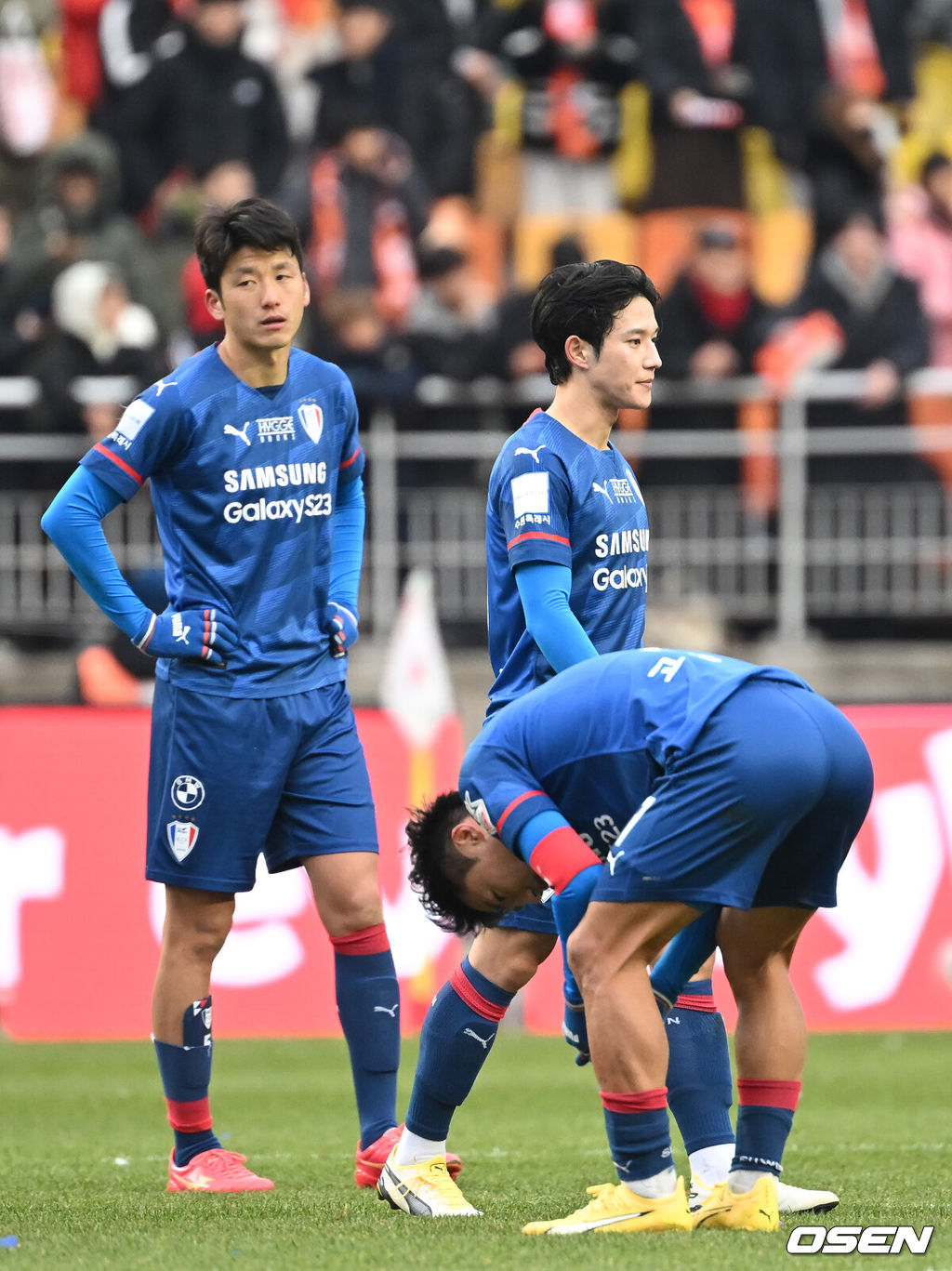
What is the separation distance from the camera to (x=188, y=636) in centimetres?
561

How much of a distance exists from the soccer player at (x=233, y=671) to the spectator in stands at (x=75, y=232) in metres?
6.96

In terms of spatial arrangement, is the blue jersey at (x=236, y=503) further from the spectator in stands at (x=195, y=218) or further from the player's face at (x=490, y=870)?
the spectator in stands at (x=195, y=218)

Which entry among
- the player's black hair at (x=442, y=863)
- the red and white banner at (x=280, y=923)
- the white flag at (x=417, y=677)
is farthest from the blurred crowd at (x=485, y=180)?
the player's black hair at (x=442, y=863)

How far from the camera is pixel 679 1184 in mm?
4570

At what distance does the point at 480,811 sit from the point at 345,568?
5.46ft

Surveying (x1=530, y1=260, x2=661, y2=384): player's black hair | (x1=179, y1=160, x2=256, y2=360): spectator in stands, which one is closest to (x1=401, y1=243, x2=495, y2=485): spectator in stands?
(x1=179, y1=160, x2=256, y2=360): spectator in stands

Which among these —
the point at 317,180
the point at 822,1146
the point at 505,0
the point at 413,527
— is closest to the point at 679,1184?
the point at 822,1146

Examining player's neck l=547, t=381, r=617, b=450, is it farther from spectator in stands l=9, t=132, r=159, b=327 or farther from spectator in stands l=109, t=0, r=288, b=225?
spectator in stands l=109, t=0, r=288, b=225

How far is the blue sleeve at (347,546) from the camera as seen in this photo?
5.95 metres

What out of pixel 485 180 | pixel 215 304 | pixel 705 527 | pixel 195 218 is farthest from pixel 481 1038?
pixel 485 180

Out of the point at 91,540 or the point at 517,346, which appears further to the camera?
the point at 517,346

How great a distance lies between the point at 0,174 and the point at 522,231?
136 inches

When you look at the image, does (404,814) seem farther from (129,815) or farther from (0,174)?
(0,174)

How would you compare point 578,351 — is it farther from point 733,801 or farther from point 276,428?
point 733,801
